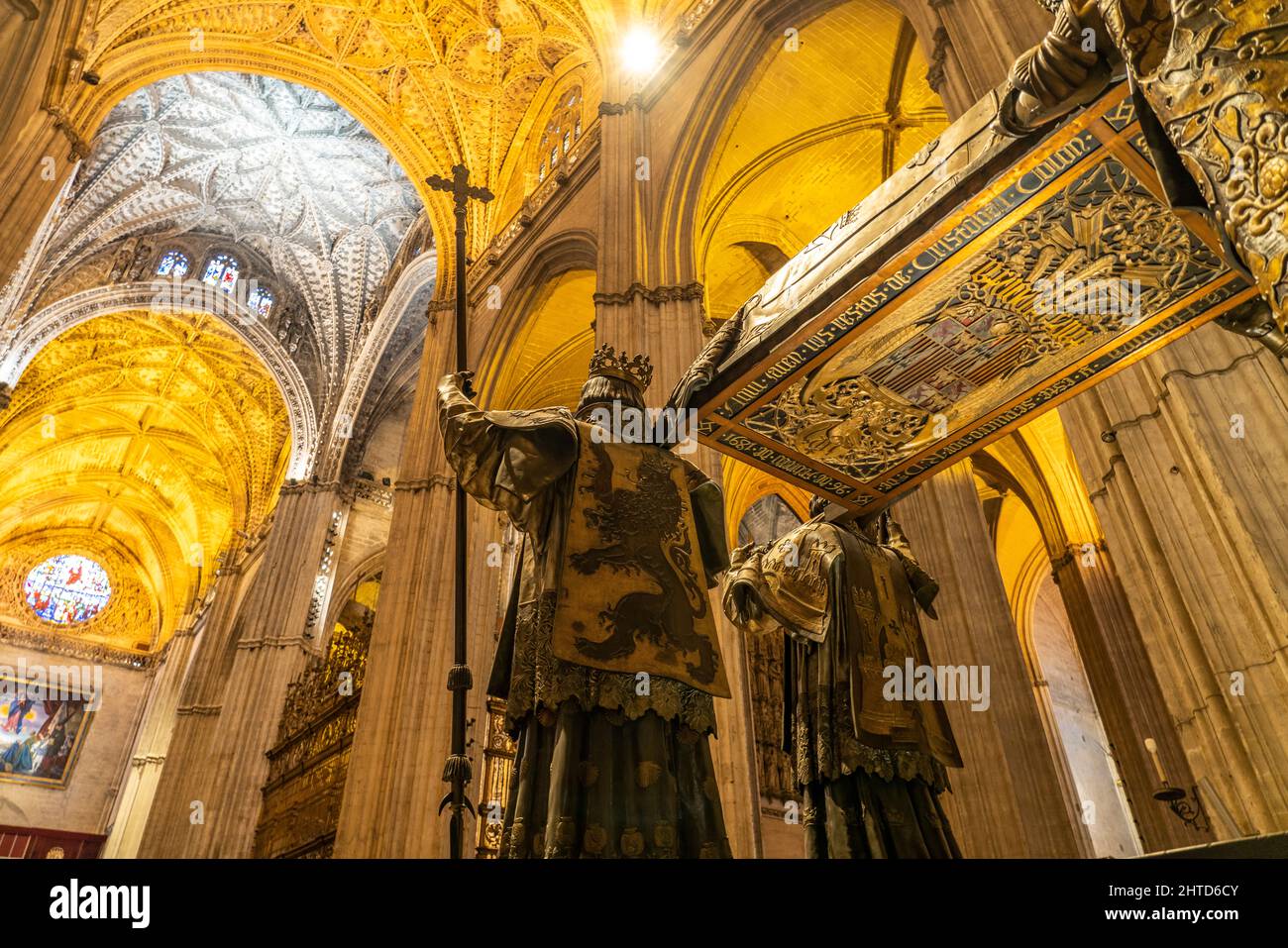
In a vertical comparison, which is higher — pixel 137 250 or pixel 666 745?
pixel 137 250

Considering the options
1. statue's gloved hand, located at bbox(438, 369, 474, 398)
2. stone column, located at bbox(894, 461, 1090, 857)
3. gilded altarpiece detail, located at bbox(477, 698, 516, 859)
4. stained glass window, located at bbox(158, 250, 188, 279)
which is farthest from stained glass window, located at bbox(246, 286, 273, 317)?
statue's gloved hand, located at bbox(438, 369, 474, 398)

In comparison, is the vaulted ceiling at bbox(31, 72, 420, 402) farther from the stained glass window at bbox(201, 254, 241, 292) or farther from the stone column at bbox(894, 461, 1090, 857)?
the stone column at bbox(894, 461, 1090, 857)

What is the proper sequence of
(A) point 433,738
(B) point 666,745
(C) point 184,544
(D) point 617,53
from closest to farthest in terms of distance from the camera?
(B) point 666,745 < (A) point 433,738 < (D) point 617,53 < (C) point 184,544

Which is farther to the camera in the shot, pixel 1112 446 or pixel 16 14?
pixel 16 14

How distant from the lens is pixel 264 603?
43.6ft

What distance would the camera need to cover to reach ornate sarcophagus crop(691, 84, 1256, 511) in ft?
7.14

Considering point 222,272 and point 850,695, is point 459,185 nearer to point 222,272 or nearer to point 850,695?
point 850,695

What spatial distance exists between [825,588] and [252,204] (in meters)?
18.0

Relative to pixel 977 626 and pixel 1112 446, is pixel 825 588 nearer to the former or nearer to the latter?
pixel 1112 446

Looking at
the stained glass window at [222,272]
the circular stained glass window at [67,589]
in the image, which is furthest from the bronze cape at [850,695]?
the circular stained glass window at [67,589]

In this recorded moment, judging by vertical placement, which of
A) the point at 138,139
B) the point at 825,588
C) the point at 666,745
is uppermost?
the point at 138,139

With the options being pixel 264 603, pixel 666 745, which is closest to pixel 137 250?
pixel 264 603

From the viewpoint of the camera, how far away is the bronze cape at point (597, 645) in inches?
72.5

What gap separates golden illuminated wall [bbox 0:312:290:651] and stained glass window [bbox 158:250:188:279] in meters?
1.27
